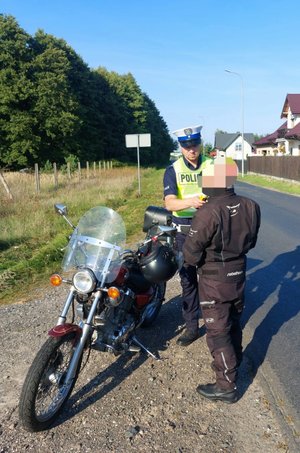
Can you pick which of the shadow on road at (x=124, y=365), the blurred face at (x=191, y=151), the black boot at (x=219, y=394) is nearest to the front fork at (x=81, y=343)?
the shadow on road at (x=124, y=365)

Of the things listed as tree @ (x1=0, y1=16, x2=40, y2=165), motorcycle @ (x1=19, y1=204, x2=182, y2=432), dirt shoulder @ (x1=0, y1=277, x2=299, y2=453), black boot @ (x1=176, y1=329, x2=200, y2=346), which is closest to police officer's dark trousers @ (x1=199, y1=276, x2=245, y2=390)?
dirt shoulder @ (x1=0, y1=277, x2=299, y2=453)

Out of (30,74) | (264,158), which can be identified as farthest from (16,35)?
(264,158)

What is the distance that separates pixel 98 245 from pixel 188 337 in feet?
5.05

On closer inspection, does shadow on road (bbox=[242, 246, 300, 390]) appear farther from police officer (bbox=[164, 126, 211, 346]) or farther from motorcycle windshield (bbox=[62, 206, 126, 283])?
motorcycle windshield (bbox=[62, 206, 126, 283])

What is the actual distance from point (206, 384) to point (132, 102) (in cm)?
7338

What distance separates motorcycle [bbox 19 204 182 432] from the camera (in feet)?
9.59

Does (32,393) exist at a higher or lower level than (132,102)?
lower

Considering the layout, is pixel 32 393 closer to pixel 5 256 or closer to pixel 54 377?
pixel 54 377

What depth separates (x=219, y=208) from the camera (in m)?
3.07

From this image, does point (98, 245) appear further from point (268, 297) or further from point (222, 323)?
point (268, 297)

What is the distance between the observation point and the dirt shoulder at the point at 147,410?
2.79 m

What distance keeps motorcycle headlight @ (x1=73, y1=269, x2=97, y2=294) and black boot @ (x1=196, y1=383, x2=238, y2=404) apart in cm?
119

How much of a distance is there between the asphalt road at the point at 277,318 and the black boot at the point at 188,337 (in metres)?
0.50

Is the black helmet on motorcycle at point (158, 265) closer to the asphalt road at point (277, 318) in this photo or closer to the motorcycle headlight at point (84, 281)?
the motorcycle headlight at point (84, 281)
